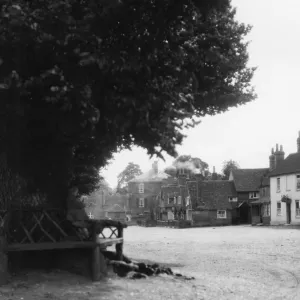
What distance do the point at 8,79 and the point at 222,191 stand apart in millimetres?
74840

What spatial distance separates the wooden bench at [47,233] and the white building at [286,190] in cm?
5455

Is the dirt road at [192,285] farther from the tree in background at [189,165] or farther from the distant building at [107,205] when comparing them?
the distant building at [107,205]

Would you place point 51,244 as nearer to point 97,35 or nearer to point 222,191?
point 97,35

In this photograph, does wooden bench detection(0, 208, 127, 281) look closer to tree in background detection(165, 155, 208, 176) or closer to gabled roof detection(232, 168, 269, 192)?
gabled roof detection(232, 168, 269, 192)

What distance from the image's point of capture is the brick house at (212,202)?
259 feet

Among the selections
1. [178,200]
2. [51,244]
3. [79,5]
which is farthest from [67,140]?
[178,200]

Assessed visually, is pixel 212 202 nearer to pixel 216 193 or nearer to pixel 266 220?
pixel 216 193

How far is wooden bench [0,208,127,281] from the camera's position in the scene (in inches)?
525

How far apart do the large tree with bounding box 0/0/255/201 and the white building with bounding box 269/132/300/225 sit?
54.9 metres

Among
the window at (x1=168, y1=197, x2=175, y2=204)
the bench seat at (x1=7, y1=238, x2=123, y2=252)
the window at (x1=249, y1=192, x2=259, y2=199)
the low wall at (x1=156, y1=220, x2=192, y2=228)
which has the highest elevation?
the window at (x1=249, y1=192, x2=259, y2=199)

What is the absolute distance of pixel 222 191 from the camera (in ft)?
275

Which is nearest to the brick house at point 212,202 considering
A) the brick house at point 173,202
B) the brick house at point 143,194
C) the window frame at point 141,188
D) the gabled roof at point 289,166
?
the brick house at point 173,202

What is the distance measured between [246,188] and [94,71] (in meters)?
74.7

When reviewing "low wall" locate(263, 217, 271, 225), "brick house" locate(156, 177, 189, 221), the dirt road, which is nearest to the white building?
"low wall" locate(263, 217, 271, 225)
